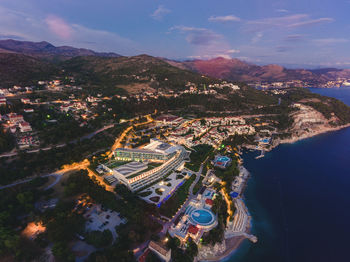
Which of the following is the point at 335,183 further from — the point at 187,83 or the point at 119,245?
the point at 187,83

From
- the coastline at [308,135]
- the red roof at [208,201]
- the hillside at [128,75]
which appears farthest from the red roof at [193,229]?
the hillside at [128,75]

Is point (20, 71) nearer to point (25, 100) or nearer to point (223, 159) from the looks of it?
point (25, 100)

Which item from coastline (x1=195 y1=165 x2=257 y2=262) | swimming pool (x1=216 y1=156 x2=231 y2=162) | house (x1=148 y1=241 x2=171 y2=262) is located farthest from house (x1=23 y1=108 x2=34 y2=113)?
coastline (x1=195 y1=165 x2=257 y2=262)

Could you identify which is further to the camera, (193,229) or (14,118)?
(14,118)

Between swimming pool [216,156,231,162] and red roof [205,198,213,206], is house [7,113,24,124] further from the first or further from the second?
swimming pool [216,156,231,162]

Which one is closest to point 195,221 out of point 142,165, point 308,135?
point 142,165

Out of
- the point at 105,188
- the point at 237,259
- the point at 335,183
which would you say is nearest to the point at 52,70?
the point at 105,188
